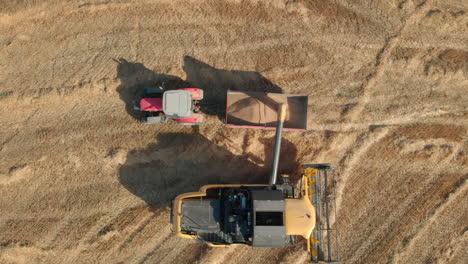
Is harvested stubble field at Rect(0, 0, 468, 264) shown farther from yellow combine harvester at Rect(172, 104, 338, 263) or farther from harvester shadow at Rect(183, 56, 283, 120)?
yellow combine harvester at Rect(172, 104, 338, 263)

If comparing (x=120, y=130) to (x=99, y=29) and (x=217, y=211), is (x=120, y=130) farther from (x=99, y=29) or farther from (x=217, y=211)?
(x=217, y=211)

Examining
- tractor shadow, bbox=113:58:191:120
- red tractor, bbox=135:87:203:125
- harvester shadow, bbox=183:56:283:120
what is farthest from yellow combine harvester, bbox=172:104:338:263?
tractor shadow, bbox=113:58:191:120

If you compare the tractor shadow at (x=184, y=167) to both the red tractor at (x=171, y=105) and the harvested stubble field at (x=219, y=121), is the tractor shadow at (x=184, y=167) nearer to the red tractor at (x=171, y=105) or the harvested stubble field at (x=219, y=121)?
the harvested stubble field at (x=219, y=121)

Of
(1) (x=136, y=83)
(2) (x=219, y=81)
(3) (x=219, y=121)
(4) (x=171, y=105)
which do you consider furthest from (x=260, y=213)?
(1) (x=136, y=83)

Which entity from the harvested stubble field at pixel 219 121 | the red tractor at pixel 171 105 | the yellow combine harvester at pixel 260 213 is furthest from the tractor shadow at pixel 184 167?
the yellow combine harvester at pixel 260 213

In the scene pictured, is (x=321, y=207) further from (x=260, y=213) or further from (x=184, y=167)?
(x=184, y=167)

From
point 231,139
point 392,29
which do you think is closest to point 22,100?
point 231,139
